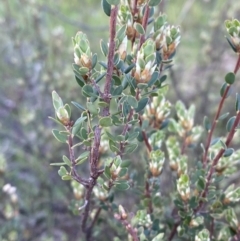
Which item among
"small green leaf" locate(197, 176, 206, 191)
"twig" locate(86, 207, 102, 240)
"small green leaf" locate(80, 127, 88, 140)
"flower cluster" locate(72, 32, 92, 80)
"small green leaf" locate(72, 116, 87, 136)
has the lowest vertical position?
"twig" locate(86, 207, 102, 240)

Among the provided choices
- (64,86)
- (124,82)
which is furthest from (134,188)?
(64,86)

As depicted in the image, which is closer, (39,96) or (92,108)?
(92,108)

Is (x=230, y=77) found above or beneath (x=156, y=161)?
above

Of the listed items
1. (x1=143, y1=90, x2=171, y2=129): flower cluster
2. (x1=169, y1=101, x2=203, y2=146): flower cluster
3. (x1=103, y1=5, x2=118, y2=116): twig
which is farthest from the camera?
(x1=169, y1=101, x2=203, y2=146): flower cluster

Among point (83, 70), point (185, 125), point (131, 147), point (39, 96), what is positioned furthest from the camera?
point (39, 96)

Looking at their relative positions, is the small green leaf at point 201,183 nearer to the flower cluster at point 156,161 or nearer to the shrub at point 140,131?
the shrub at point 140,131

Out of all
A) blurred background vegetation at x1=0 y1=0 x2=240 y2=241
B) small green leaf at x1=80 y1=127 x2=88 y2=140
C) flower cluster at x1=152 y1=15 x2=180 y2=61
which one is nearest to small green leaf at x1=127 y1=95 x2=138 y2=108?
small green leaf at x1=80 y1=127 x2=88 y2=140

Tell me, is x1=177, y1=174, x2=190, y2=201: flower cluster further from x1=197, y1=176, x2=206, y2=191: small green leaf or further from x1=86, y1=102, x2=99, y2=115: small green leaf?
x1=86, y1=102, x2=99, y2=115: small green leaf

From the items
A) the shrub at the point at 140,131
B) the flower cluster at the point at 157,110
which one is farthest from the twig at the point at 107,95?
the flower cluster at the point at 157,110

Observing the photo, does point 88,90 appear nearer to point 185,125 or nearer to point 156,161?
point 156,161

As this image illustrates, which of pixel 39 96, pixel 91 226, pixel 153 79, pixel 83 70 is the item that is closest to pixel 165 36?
pixel 153 79

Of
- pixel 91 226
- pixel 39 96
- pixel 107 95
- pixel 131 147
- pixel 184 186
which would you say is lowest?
pixel 39 96

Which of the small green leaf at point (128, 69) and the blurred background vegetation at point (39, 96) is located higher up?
the small green leaf at point (128, 69)

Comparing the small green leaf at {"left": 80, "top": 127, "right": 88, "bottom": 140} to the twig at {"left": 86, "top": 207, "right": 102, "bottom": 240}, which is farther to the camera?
the twig at {"left": 86, "top": 207, "right": 102, "bottom": 240}
